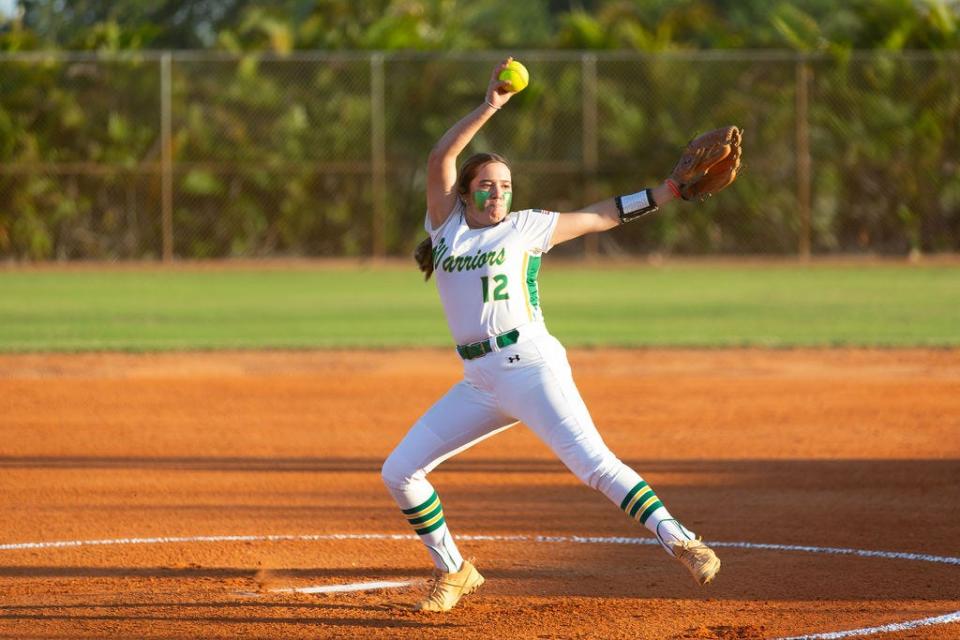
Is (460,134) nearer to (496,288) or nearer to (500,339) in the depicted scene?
(496,288)

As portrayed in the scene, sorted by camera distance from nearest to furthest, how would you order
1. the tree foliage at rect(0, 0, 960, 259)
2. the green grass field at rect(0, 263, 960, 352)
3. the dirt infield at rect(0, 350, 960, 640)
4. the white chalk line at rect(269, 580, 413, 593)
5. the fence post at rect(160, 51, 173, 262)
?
the dirt infield at rect(0, 350, 960, 640), the white chalk line at rect(269, 580, 413, 593), the green grass field at rect(0, 263, 960, 352), the fence post at rect(160, 51, 173, 262), the tree foliage at rect(0, 0, 960, 259)

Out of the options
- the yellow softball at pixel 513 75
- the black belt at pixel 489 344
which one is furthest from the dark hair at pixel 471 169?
the black belt at pixel 489 344

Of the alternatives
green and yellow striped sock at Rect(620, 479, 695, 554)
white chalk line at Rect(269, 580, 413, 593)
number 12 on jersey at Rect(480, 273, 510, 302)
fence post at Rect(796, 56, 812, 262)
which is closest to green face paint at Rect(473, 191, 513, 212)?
number 12 on jersey at Rect(480, 273, 510, 302)

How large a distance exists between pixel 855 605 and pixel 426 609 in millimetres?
1685

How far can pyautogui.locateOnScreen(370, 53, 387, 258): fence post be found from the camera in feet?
83.5

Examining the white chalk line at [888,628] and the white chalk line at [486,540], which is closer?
the white chalk line at [888,628]

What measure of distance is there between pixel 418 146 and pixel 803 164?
6697 mm

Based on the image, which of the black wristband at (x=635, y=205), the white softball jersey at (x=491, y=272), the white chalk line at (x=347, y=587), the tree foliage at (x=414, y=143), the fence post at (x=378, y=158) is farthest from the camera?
the tree foliage at (x=414, y=143)

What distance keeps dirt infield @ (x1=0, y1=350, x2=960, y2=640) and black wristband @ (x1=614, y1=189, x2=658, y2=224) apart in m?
1.54

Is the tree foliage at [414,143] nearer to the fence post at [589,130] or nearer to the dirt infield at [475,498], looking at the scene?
the fence post at [589,130]

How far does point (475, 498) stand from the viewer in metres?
8.25

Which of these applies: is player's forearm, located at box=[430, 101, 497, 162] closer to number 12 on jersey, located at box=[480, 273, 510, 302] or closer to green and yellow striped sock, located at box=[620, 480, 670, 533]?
number 12 on jersey, located at box=[480, 273, 510, 302]

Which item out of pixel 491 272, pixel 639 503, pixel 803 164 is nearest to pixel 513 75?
pixel 491 272

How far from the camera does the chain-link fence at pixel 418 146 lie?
25.5 meters
